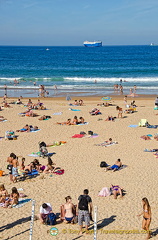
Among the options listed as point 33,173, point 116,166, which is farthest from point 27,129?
point 116,166

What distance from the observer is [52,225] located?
10039mm

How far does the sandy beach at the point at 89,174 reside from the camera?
9878 millimetres

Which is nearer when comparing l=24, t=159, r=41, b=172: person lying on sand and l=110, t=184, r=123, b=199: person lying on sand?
l=110, t=184, r=123, b=199: person lying on sand

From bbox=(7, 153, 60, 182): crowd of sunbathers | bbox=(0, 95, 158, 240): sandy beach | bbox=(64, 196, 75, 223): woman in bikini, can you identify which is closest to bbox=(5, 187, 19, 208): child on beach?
bbox=(0, 95, 158, 240): sandy beach

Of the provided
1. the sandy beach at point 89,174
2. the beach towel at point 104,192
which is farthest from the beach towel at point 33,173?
the beach towel at point 104,192

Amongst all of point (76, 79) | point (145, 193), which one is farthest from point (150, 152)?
point (76, 79)

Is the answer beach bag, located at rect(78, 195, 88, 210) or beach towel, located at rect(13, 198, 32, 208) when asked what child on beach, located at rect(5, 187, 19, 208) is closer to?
beach towel, located at rect(13, 198, 32, 208)

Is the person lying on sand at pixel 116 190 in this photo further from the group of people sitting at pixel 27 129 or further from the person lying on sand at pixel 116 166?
the group of people sitting at pixel 27 129

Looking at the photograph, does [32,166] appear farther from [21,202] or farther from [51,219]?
[51,219]

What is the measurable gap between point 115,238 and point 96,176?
4.92 m

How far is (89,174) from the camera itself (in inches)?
563

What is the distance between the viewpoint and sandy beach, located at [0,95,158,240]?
9.88 metres

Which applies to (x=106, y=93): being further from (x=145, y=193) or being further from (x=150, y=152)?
(x=145, y=193)

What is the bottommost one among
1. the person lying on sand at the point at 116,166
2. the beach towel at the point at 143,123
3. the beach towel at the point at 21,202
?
the beach towel at the point at 21,202
